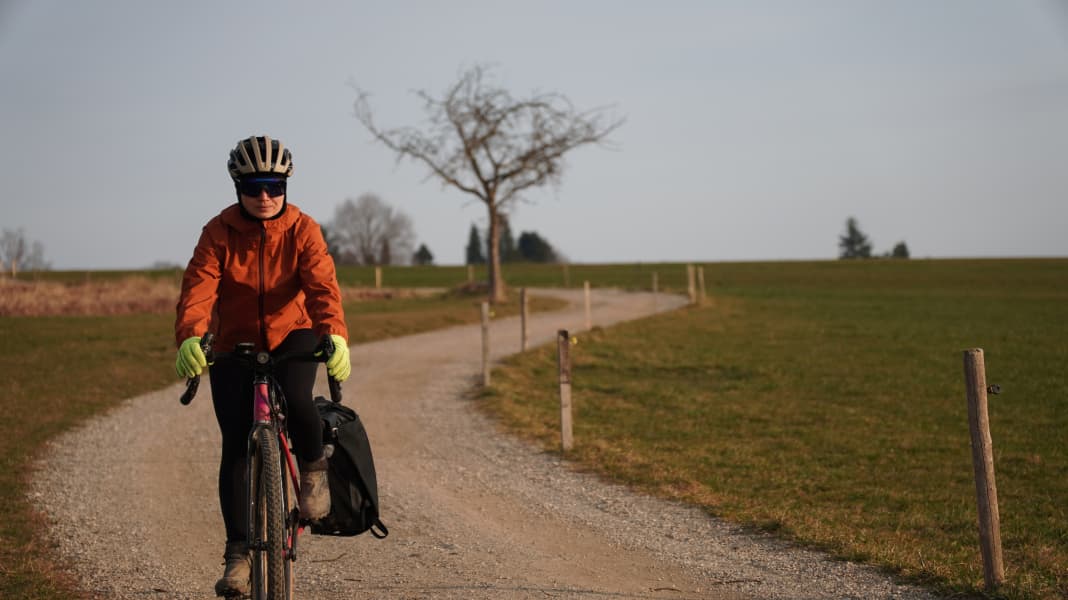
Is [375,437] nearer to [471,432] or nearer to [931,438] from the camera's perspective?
[471,432]

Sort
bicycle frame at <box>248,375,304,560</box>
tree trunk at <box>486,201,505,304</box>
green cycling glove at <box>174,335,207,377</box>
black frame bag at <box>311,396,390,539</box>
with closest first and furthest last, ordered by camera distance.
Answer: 1. green cycling glove at <box>174,335,207,377</box>
2. bicycle frame at <box>248,375,304,560</box>
3. black frame bag at <box>311,396,390,539</box>
4. tree trunk at <box>486,201,505,304</box>

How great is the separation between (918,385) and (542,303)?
879 inches

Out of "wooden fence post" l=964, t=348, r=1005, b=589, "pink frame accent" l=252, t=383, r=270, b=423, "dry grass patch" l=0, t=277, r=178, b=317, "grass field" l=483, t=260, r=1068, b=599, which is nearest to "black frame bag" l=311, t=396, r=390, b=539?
"pink frame accent" l=252, t=383, r=270, b=423

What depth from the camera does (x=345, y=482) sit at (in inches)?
205

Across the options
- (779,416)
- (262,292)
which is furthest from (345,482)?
(779,416)

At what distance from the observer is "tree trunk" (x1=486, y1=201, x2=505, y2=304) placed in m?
41.7

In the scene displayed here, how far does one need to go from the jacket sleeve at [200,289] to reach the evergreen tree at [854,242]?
509 feet

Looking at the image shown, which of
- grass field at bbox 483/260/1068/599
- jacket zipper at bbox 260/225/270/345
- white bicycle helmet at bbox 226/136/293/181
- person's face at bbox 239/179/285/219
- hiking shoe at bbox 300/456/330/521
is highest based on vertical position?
white bicycle helmet at bbox 226/136/293/181

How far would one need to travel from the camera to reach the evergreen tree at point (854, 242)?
152 metres

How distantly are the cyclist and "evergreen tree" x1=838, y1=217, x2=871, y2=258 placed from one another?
155 m

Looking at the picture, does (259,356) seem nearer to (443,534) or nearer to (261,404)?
(261,404)

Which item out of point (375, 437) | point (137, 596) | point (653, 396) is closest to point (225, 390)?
point (137, 596)

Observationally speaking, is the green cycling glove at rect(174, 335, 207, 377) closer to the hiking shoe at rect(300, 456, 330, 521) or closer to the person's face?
the person's face

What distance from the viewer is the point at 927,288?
74.4 meters
